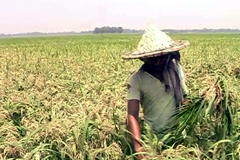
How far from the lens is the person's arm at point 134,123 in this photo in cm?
304

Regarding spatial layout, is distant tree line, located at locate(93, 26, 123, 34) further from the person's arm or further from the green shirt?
the person's arm

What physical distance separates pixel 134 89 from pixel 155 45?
0.36 metres

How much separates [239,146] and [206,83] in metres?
0.45

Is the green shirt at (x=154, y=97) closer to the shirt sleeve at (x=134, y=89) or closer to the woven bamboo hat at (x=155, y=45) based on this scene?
the shirt sleeve at (x=134, y=89)

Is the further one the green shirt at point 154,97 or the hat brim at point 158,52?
the green shirt at point 154,97

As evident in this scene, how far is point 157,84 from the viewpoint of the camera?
336 centimetres

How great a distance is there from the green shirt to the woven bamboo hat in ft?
0.56

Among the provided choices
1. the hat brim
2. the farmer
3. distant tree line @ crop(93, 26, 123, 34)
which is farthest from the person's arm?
distant tree line @ crop(93, 26, 123, 34)

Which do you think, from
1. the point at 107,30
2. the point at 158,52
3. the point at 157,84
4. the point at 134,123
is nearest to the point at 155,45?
the point at 158,52

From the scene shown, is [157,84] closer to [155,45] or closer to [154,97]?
[154,97]

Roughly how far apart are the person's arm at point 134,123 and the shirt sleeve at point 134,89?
1.2 inches

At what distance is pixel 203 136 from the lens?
10.4 feet

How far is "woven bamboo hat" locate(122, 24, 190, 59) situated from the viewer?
318 centimetres

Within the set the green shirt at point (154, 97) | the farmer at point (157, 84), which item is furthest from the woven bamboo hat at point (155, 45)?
the green shirt at point (154, 97)
